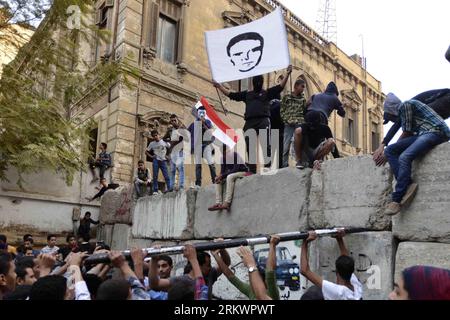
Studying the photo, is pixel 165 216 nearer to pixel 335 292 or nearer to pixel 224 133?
pixel 224 133

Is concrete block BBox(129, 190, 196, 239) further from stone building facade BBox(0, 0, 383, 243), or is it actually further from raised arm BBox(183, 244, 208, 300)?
raised arm BBox(183, 244, 208, 300)

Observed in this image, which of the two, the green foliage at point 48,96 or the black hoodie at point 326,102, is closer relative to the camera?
the black hoodie at point 326,102

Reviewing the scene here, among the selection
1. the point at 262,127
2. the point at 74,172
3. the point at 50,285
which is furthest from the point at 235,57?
the point at 74,172

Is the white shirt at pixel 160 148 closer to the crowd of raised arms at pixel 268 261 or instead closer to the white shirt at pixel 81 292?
the crowd of raised arms at pixel 268 261

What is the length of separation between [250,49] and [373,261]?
324 cm

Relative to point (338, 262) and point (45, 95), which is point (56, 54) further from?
point (338, 262)

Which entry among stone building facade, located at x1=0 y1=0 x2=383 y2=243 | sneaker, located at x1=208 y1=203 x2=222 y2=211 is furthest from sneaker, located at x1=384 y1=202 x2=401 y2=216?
stone building facade, located at x1=0 y1=0 x2=383 y2=243

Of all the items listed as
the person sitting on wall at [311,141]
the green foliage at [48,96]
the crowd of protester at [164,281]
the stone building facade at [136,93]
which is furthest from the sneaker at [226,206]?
the green foliage at [48,96]

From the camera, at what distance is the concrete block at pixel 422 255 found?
378cm

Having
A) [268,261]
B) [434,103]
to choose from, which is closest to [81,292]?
[268,261]

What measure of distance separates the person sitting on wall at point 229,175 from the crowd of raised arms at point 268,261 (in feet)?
0.04

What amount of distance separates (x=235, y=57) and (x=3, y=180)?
5800 mm

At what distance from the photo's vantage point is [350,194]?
4.56 m

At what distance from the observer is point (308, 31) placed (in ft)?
68.1
